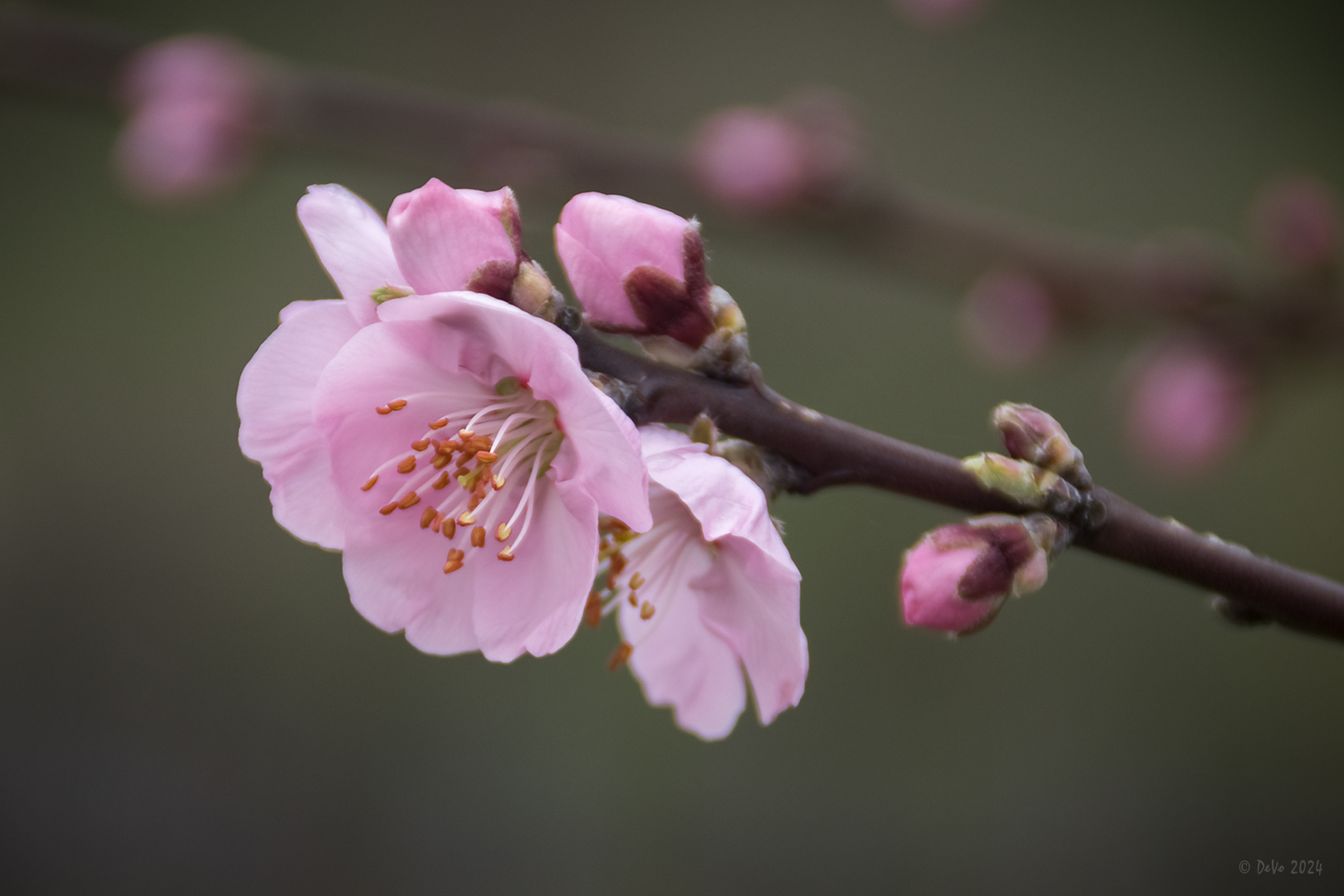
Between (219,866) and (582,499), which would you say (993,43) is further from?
(219,866)

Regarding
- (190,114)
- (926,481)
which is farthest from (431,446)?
(190,114)

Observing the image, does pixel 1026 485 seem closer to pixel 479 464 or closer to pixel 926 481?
pixel 926 481

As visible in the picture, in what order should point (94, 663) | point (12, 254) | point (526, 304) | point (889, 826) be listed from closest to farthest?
point (526, 304) → point (889, 826) → point (94, 663) → point (12, 254)

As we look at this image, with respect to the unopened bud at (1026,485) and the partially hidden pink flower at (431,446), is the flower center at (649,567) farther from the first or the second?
the unopened bud at (1026,485)

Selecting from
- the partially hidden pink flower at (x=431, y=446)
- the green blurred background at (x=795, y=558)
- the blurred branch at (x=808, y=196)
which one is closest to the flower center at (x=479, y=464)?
the partially hidden pink flower at (x=431, y=446)

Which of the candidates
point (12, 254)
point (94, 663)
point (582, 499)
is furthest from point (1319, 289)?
point (12, 254)

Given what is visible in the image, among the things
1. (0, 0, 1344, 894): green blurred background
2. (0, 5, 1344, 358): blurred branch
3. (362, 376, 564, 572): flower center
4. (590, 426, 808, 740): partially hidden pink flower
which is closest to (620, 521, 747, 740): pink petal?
(590, 426, 808, 740): partially hidden pink flower
